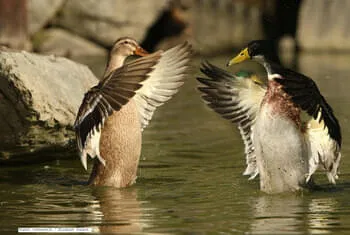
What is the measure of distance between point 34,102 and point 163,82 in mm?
1244

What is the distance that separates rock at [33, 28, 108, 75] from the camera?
2259 cm

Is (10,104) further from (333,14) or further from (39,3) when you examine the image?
(333,14)

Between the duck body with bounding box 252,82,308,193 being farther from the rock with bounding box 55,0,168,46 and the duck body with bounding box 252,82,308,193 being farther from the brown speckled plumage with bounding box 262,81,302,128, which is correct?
the rock with bounding box 55,0,168,46

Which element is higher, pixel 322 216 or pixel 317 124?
pixel 317 124

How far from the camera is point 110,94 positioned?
9.77 metres

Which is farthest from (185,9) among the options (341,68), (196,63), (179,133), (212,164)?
(212,164)

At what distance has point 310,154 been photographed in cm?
992

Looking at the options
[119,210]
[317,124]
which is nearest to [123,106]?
[119,210]

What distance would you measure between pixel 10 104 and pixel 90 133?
3.48 feet

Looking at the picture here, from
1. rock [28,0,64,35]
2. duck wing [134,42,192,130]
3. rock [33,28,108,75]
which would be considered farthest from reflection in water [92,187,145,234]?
rock [28,0,64,35]

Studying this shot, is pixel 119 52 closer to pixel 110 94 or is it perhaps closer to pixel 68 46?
pixel 110 94

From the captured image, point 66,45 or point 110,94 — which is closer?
point 110,94

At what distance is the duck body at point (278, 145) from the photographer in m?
9.69

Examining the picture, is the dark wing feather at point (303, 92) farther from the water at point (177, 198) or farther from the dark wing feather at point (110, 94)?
the dark wing feather at point (110, 94)
